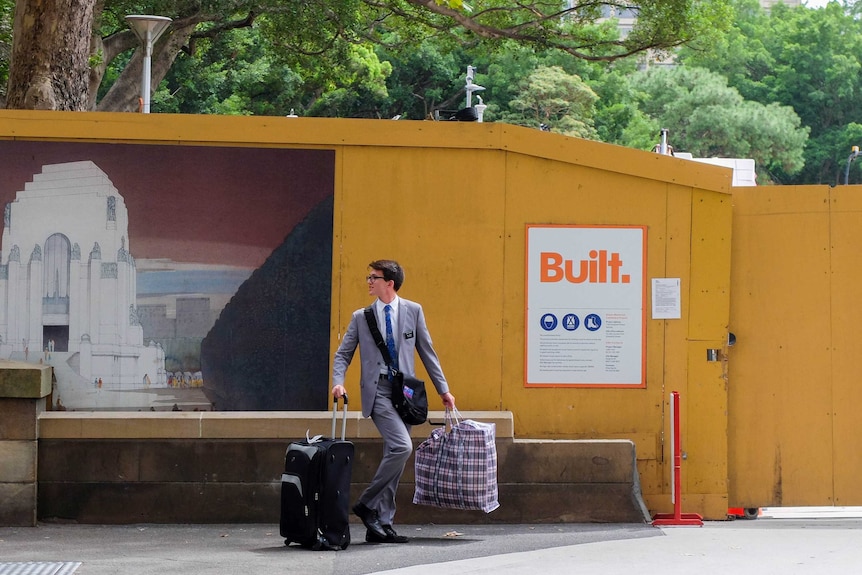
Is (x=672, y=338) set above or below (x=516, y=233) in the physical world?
below

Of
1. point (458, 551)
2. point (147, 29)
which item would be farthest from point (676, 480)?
point (147, 29)

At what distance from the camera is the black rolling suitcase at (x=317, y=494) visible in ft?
25.6

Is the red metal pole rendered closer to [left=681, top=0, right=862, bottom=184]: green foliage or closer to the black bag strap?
the black bag strap

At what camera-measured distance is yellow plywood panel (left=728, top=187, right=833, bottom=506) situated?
975 centimetres

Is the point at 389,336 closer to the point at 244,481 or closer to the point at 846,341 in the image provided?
the point at 244,481

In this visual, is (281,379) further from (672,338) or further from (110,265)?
(672,338)

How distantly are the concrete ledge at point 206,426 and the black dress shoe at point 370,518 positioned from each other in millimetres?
1036

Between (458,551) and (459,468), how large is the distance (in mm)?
664

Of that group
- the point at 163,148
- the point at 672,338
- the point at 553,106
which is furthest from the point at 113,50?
the point at 553,106

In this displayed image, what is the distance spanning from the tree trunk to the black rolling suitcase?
6166 mm

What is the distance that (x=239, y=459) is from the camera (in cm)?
908

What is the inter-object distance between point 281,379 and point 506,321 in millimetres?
1806

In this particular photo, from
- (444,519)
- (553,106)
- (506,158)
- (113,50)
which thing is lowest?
(444,519)

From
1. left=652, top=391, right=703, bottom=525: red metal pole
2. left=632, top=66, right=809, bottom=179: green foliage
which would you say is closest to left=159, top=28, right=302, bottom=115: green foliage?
left=652, top=391, right=703, bottom=525: red metal pole
